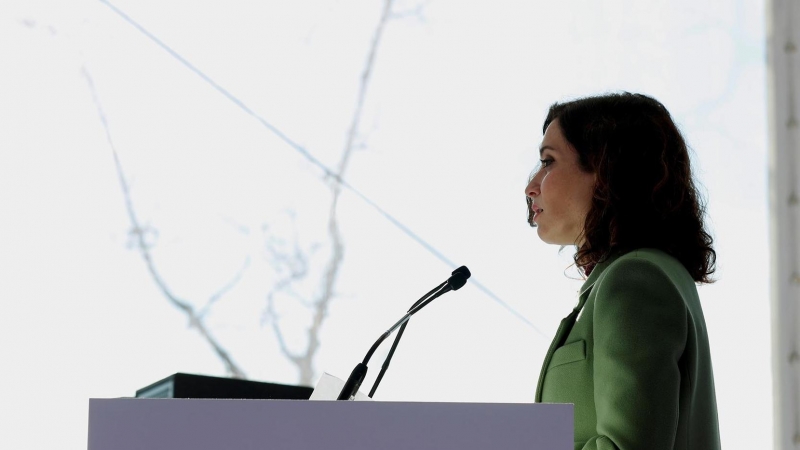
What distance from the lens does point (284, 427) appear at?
597 millimetres

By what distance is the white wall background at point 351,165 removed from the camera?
3.29 metres

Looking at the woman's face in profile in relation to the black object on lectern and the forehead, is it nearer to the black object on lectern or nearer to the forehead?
the forehead

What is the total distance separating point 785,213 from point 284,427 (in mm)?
2827

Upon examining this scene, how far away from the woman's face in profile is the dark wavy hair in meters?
0.02

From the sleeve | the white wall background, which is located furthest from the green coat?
the white wall background

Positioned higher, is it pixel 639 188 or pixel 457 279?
pixel 639 188

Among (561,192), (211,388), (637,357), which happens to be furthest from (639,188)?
(211,388)

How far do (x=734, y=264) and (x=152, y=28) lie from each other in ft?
8.35

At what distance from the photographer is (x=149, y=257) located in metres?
3.38

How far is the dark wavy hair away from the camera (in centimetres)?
118

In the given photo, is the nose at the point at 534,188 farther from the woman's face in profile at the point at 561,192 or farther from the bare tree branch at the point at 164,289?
the bare tree branch at the point at 164,289

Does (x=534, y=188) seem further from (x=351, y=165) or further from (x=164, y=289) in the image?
(x=164, y=289)

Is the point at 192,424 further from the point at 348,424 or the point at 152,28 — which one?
the point at 152,28

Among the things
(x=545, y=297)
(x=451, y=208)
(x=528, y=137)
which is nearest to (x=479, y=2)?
(x=528, y=137)
